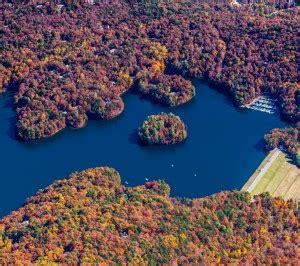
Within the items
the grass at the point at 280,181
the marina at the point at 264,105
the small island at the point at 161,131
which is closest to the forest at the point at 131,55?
the marina at the point at 264,105

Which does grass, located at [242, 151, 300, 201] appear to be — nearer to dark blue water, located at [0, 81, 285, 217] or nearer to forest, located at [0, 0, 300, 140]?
dark blue water, located at [0, 81, 285, 217]

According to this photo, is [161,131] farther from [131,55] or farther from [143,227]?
[143,227]

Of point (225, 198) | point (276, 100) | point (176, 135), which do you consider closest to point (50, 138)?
point (176, 135)

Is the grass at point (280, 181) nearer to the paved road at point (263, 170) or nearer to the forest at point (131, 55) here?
the paved road at point (263, 170)

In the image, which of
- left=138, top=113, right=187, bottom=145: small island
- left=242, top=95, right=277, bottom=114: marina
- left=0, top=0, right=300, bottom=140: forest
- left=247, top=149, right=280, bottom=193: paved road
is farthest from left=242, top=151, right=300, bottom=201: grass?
left=242, top=95, right=277, bottom=114: marina

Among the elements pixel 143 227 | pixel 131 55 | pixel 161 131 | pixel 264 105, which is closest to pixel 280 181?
pixel 161 131

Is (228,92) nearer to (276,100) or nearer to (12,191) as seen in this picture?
(276,100)
